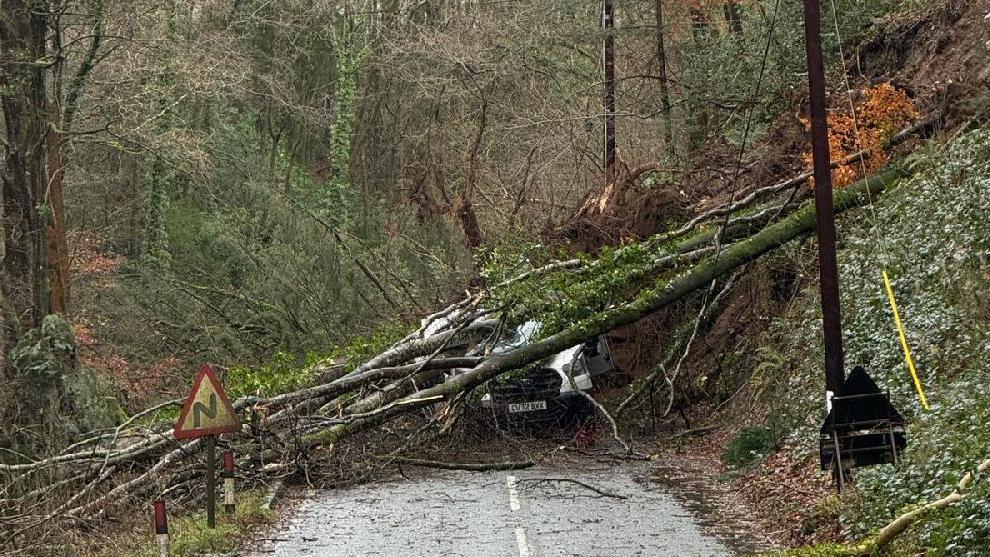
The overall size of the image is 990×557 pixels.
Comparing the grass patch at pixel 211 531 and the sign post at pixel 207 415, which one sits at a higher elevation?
the sign post at pixel 207 415

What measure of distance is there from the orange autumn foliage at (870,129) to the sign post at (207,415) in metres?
11.4

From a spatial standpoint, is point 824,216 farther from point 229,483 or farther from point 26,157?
point 26,157

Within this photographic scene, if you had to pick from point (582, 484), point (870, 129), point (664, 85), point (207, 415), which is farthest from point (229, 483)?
point (664, 85)

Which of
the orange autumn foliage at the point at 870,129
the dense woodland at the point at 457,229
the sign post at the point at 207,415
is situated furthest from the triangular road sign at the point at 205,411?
the orange autumn foliage at the point at 870,129

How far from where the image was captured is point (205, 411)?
45.9ft

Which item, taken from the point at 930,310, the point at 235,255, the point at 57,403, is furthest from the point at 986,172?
the point at 235,255

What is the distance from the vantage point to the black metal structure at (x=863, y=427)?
12078 millimetres

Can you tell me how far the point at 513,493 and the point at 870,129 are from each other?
31.6 feet

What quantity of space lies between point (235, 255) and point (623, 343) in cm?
1316

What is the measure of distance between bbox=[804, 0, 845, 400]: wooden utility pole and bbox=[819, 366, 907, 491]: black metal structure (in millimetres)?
2295

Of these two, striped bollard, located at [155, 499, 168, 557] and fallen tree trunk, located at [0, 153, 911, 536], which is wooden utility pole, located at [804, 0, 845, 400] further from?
striped bollard, located at [155, 499, 168, 557]

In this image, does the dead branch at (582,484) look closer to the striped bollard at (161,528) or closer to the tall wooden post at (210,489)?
the tall wooden post at (210,489)

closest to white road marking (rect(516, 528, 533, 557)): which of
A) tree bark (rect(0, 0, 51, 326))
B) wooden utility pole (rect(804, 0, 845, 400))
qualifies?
wooden utility pole (rect(804, 0, 845, 400))

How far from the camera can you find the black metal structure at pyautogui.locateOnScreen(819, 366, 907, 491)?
12.1m
